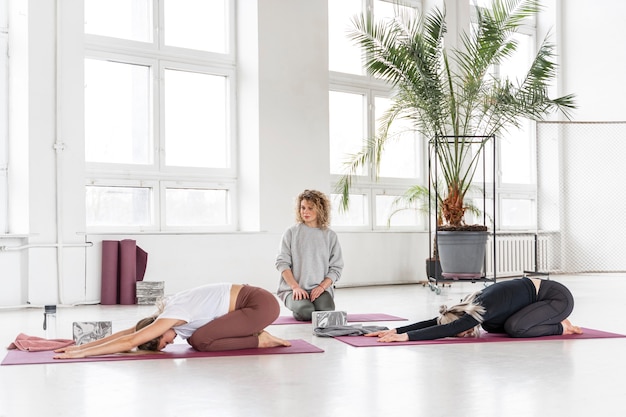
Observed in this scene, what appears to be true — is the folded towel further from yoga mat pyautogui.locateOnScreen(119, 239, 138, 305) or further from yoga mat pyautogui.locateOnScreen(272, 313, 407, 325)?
yoga mat pyautogui.locateOnScreen(119, 239, 138, 305)

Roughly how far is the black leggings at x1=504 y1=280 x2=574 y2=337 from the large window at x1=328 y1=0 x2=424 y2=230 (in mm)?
4475

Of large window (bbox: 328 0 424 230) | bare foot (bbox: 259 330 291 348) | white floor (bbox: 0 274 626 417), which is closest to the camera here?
white floor (bbox: 0 274 626 417)

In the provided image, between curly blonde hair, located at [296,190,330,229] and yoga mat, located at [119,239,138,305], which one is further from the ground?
curly blonde hair, located at [296,190,330,229]

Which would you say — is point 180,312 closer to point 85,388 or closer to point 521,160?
point 85,388

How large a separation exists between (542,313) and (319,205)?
1.80 meters

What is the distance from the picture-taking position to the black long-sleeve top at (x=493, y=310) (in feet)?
13.1

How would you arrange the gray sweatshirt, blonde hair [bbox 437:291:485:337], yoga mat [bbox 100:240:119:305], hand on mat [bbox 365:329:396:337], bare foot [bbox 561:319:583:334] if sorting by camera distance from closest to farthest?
blonde hair [bbox 437:291:485:337] → hand on mat [bbox 365:329:396:337] → bare foot [bbox 561:319:583:334] → the gray sweatshirt → yoga mat [bbox 100:240:119:305]

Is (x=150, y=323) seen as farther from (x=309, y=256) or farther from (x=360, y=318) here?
(x=360, y=318)

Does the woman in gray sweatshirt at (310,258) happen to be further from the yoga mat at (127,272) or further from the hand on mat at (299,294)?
the yoga mat at (127,272)

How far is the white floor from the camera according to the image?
2.55 m

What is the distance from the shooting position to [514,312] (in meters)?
4.26

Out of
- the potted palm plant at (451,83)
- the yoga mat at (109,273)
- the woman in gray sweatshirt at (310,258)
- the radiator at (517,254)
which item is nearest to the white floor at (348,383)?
the woman in gray sweatshirt at (310,258)

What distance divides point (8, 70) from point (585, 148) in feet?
24.4

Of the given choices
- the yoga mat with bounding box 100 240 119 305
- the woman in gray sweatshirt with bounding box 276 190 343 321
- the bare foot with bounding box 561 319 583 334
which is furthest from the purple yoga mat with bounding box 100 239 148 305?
the bare foot with bounding box 561 319 583 334
